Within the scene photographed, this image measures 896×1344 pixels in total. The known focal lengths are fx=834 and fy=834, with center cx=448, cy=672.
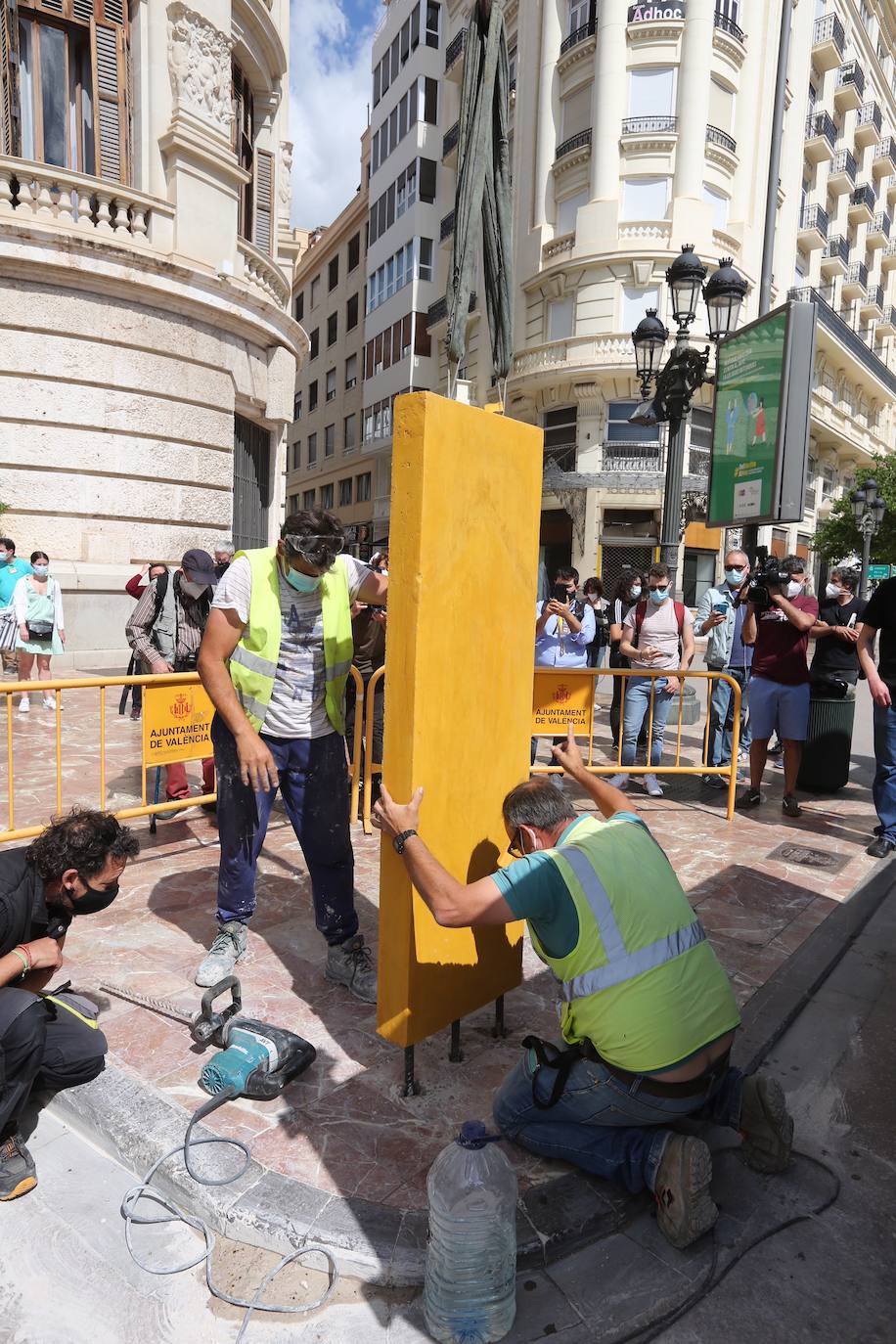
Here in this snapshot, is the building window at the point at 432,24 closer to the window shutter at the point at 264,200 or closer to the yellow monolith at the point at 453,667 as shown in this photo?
the window shutter at the point at 264,200

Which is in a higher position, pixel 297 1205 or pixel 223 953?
pixel 223 953

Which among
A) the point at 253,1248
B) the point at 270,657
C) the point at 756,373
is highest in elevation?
the point at 756,373

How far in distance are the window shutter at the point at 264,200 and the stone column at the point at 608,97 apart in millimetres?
14550

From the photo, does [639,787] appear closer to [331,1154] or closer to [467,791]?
[467,791]

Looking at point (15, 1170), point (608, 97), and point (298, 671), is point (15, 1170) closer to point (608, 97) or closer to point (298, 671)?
point (298, 671)

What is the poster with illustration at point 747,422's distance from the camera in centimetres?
654

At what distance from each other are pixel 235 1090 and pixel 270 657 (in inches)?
63.3

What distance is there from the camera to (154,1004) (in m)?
3.38

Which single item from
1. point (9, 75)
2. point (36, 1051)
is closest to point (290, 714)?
point (36, 1051)

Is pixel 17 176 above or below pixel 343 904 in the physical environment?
above

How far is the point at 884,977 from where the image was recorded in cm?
393

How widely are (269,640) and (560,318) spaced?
2720 cm

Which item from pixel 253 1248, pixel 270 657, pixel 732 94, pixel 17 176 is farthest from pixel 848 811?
pixel 732 94

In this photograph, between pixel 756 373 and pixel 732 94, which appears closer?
pixel 756 373
